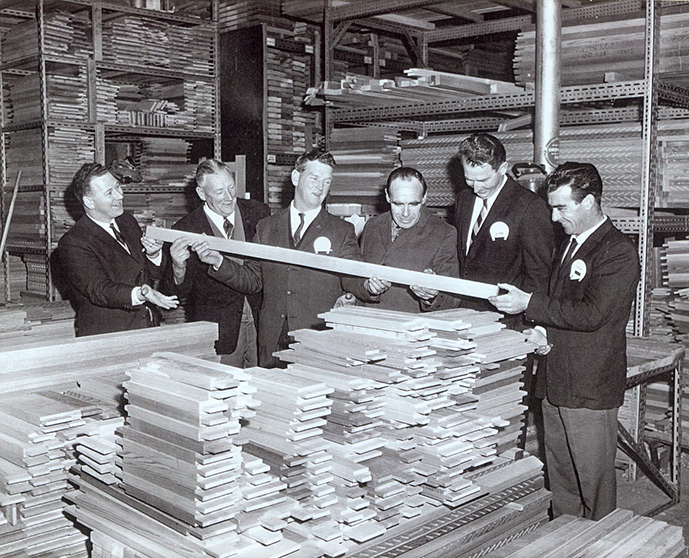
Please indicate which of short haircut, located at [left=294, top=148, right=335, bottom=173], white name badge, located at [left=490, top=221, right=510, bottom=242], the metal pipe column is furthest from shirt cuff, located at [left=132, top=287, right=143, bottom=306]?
the metal pipe column

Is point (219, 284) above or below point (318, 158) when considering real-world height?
below

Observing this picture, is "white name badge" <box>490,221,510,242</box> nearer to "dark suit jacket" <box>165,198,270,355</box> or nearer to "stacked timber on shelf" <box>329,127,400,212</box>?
"dark suit jacket" <box>165,198,270,355</box>

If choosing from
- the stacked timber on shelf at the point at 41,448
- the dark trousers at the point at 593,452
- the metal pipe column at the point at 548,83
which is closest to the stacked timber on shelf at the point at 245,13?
the metal pipe column at the point at 548,83

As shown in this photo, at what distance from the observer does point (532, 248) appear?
12.2 ft

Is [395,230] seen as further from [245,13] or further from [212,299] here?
[245,13]

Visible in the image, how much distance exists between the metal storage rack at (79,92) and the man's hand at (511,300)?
476cm

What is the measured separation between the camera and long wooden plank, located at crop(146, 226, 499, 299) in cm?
314

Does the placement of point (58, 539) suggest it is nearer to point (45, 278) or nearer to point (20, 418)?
point (20, 418)

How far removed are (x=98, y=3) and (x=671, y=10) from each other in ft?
16.0

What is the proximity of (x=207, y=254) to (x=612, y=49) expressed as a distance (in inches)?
120

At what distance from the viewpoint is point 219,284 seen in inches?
163

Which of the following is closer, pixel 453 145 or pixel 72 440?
pixel 72 440

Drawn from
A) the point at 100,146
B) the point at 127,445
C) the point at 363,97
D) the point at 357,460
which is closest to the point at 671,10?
the point at 363,97

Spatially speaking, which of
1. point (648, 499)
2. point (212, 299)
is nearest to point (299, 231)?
point (212, 299)
